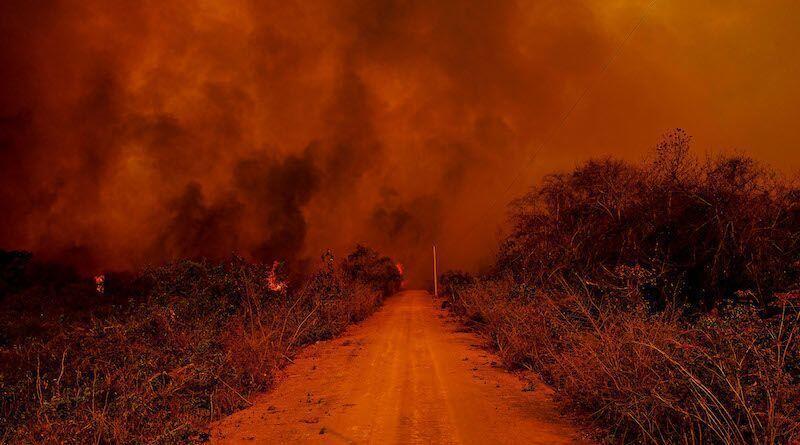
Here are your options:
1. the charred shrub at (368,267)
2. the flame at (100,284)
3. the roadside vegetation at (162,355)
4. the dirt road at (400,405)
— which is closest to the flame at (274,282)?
the roadside vegetation at (162,355)

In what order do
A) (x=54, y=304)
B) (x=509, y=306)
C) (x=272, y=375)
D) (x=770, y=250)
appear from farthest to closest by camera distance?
(x=54, y=304) → (x=509, y=306) → (x=770, y=250) → (x=272, y=375)

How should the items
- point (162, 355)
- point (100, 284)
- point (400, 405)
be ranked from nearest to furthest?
point (400, 405)
point (162, 355)
point (100, 284)

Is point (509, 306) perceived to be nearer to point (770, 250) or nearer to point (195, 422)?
point (770, 250)

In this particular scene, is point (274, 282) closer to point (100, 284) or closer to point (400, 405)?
point (400, 405)

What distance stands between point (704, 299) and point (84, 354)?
13391 mm

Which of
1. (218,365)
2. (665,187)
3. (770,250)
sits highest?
(665,187)

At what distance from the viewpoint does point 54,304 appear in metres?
22.4

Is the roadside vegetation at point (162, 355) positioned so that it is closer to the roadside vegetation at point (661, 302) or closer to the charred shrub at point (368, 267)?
the roadside vegetation at point (661, 302)

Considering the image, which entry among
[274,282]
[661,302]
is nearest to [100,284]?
[274,282]

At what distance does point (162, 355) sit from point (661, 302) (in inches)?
476

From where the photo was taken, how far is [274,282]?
1597 centimetres

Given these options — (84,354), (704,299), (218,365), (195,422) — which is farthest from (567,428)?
(704,299)

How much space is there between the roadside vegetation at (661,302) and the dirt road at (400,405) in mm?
763

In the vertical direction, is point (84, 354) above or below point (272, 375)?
above
